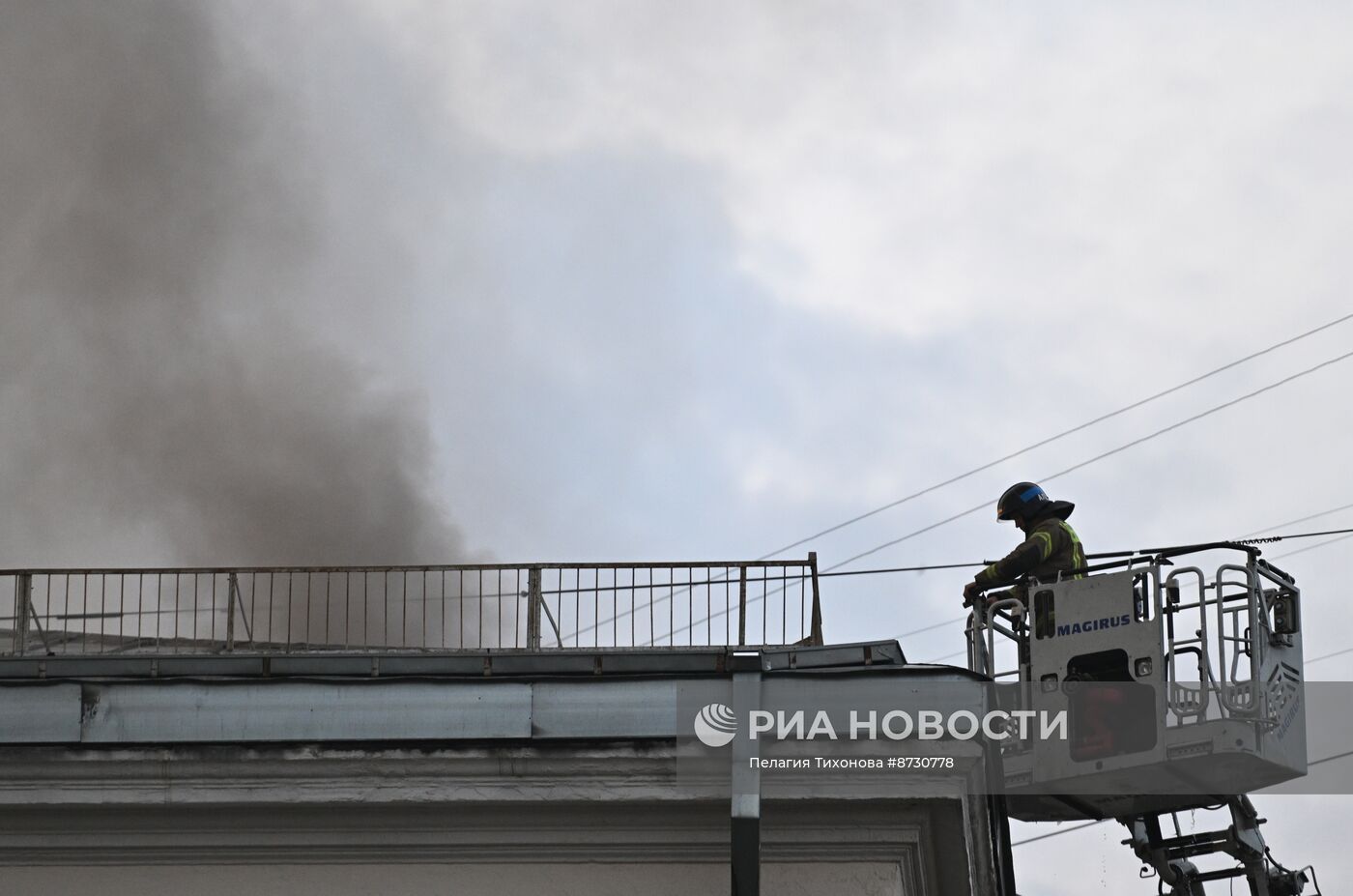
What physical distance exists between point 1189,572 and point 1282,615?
929 millimetres

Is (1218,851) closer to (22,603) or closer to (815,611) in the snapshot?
(815,611)

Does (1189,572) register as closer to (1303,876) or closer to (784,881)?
(1303,876)

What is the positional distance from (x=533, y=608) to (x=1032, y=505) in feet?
11.2

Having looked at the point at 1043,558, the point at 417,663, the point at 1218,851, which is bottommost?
the point at 1218,851

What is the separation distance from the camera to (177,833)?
952cm

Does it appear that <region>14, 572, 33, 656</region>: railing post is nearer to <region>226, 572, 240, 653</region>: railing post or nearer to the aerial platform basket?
<region>226, 572, 240, 653</region>: railing post

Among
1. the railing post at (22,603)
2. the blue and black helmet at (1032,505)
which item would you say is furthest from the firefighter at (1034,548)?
the railing post at (22,603)

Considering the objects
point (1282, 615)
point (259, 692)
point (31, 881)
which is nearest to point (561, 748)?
point (259, 692)

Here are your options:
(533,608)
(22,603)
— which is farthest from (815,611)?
(22,603)

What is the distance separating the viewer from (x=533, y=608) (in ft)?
40.2

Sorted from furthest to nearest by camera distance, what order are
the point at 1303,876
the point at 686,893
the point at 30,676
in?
the point at 1303,876 → the point at 30,676 → the point at 686,893

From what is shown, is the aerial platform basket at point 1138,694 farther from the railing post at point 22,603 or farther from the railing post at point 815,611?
the railing post at point 22,603

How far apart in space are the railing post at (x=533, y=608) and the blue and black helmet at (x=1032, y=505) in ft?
10.6

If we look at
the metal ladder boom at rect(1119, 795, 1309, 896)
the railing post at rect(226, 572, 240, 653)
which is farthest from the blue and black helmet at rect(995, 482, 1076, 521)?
the railing post at rect(226, 572, 240, 653)
